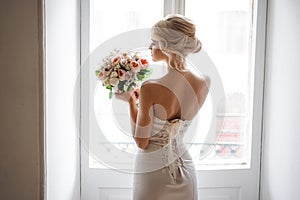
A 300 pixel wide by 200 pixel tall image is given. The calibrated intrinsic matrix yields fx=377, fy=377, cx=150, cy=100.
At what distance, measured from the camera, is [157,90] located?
A: 142cm

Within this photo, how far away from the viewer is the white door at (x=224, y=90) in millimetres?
1940

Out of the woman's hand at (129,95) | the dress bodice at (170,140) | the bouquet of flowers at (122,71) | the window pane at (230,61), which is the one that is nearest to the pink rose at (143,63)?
the bouquet of flowers at (122,71)

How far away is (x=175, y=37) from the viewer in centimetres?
144

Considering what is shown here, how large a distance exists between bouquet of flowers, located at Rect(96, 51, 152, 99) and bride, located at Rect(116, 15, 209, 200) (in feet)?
0.14

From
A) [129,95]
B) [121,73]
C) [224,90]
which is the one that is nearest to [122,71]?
[121,73]

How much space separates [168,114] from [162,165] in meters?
0.21

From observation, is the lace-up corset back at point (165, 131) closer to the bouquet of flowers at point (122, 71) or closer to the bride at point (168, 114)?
the bride at point (168, 114)

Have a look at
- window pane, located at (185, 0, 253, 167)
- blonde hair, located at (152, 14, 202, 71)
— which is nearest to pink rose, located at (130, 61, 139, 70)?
blonde hair, located at (152, 14, 202, 71)

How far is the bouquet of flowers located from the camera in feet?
4.82

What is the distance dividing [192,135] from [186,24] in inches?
22.3

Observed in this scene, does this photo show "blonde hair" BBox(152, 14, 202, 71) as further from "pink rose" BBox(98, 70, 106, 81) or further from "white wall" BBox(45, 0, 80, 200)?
"white wall" BBox(45, 0, 80, 200)

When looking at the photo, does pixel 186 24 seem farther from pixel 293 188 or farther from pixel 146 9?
pixel 293 188

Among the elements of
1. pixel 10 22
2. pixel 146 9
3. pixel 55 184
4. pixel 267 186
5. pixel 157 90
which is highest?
pixel 146 9

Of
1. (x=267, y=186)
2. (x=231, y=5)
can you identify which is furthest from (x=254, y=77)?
(x=267, y=186)
